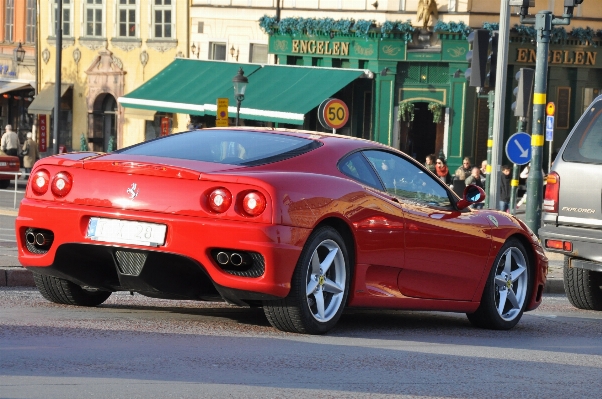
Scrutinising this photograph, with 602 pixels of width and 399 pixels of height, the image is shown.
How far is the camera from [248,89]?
42.3 metres

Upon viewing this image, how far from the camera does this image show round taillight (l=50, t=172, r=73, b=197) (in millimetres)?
9109

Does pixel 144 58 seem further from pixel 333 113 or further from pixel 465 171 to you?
pixel 333 113

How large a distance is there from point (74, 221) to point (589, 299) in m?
5.78

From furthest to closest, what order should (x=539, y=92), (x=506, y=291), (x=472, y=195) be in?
(x=539, y=92) → (x=506, y=291) → (x=472, y=195)

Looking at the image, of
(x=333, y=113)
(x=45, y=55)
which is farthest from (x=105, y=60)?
(x=333, y=113)

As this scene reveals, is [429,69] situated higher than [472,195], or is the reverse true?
[429,69]

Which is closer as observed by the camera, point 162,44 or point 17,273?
point 17,273

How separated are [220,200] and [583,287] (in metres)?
5.41

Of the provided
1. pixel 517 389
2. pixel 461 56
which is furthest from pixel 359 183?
pixel 461 56

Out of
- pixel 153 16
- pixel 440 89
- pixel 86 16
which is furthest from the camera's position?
pixel 86 16

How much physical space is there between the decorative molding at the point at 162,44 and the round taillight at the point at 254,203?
38586 millimetres

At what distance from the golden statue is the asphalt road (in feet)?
96.9

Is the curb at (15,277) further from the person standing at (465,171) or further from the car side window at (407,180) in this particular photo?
the person standing at (465,171)

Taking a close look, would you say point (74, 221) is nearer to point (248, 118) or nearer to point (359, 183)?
point (359, 183)
